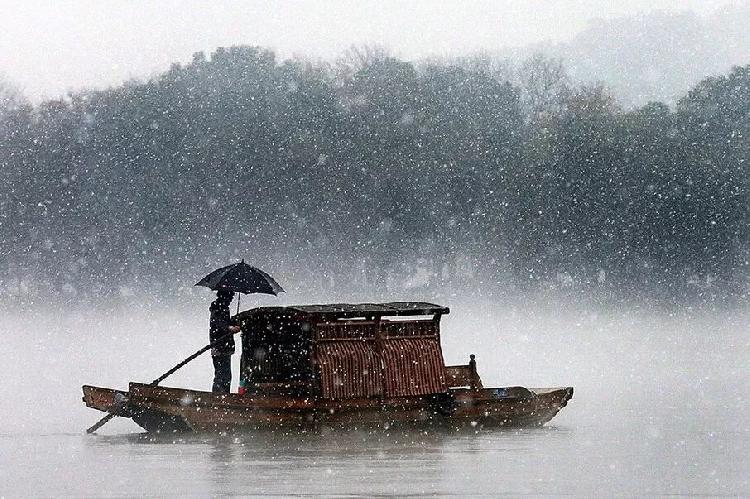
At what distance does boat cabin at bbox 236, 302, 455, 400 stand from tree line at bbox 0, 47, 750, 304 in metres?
43.6

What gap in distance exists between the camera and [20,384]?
42500mm

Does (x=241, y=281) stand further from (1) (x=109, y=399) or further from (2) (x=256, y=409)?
(1) (x=109, y=399)

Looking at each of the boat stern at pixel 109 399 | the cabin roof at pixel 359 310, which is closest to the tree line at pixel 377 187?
the cabin roof at pixel 359 310

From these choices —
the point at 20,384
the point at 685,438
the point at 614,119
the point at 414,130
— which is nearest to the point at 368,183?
the point at 414,130

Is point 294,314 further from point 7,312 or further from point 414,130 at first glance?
point 7,312

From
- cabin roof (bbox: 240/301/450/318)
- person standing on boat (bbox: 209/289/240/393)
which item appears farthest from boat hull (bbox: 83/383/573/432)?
cabin roof (bbox: 240/301/450/318)

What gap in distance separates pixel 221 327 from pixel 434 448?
446 centimetres

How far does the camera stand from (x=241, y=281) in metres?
26.5

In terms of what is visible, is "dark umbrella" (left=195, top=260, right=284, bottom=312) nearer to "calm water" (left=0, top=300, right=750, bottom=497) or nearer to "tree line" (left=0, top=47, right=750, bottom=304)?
"calm water" (left=0, top=300, right=750, bottom=497)

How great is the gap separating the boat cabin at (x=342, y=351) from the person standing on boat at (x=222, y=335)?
32cm

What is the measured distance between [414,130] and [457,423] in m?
47.5

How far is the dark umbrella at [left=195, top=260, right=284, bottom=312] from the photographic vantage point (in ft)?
86.6

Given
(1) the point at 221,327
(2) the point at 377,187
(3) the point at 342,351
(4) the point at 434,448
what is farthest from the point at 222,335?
(2) the point at 377,187

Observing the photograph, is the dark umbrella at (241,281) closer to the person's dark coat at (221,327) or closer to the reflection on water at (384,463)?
the person's dark coat at (221,327)
